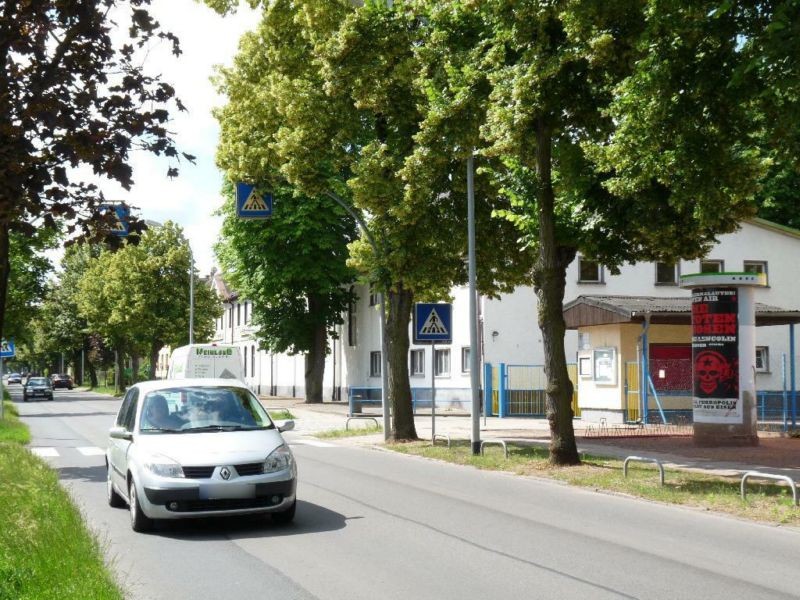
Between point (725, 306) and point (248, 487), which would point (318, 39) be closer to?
point (725, 306)

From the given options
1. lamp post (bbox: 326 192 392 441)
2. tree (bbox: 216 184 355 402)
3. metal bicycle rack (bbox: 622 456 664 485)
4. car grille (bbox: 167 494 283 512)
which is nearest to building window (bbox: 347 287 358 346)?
tree (bbox: 216 184 355 402)

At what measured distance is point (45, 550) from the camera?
297 inches

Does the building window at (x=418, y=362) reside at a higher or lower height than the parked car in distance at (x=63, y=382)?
higher

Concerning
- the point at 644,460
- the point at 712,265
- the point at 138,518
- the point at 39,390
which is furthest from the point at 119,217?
the point at 39,390

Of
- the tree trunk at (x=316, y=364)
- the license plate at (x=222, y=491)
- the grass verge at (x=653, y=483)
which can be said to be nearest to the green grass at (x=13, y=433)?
the grass verge at (x=653, y=483)

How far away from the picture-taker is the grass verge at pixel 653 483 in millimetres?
12266

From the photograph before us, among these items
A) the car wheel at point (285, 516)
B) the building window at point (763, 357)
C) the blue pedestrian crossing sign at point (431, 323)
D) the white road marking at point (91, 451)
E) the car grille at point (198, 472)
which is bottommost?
the white road marking at point (91, 451)

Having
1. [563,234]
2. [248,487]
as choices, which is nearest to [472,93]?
[563,234]

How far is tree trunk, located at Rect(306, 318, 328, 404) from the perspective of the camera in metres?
48.2

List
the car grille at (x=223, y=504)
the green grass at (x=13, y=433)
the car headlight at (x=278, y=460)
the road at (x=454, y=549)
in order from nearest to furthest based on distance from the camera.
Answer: the road at (x=454, y=549)
the car grille at (x=223, y=504)
the car headlight at (x=278, y=460)
the green grass at (x=13, y=433)

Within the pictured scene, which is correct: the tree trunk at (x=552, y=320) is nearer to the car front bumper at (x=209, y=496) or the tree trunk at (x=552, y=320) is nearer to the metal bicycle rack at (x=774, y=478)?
the metal bicycle rack at (x=774, y=478)

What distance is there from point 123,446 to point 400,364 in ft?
42.7

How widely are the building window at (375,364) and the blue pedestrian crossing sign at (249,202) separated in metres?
24.8

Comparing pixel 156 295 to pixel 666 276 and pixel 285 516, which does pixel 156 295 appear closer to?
pixel 666 276
